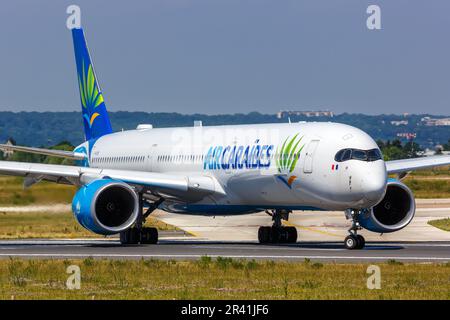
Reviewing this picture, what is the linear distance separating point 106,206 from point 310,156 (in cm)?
777

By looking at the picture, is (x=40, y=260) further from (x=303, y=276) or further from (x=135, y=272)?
(x=303, y=276)

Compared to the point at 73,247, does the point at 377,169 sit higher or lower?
higher

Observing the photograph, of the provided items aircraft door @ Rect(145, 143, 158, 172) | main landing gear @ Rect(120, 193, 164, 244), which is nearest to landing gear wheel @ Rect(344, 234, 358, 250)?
main landing gear @ Rect(120, 193, 164, 244)

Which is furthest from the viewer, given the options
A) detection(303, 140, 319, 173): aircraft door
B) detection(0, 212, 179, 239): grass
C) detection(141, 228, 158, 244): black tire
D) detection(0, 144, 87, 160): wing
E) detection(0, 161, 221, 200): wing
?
detection(0, 212, 179, 239): grass

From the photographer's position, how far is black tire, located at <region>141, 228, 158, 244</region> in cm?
4353

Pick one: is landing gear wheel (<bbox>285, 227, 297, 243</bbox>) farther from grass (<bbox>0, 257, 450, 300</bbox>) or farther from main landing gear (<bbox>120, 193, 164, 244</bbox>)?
grass (<bbox>0, 257, 450, 300</bbox>)

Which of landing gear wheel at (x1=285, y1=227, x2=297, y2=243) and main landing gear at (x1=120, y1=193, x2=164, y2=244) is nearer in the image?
landing gear wheel at (x1=285, y1=227, x2=297, y2=243)

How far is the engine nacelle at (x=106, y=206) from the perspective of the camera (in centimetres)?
3947

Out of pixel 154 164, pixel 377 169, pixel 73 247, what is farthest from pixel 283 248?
pixel 154 164

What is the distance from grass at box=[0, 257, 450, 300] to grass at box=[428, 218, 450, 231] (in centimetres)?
2301

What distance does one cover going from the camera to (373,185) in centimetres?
3597

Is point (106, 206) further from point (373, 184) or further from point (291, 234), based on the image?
point (373, 184)
